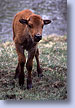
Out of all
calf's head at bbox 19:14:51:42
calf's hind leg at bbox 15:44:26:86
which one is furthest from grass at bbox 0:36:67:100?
calf's head at bbox 19:14:51:42

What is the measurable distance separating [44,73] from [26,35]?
59 centimetres

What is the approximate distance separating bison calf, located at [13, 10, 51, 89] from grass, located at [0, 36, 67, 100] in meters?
0.09

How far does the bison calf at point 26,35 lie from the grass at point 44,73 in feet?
0.29

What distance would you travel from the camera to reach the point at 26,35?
139 inches

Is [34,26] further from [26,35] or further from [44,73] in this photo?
[44,73]

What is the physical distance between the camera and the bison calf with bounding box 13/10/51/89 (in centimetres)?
337

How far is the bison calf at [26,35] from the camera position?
3.37 m

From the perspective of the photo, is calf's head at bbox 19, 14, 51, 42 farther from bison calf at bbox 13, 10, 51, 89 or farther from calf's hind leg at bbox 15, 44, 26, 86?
calf's hind leg at bbox 15, 44, 26, 86

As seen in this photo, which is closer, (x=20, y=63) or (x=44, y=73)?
(x=20, y=63)

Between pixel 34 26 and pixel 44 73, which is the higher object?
pixel 34 26

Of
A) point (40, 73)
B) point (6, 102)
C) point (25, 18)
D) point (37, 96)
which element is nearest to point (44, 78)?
point (40, 73)

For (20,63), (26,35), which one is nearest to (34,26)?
(26,35)

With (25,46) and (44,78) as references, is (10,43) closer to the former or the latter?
(25,46)

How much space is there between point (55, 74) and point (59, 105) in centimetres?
39
